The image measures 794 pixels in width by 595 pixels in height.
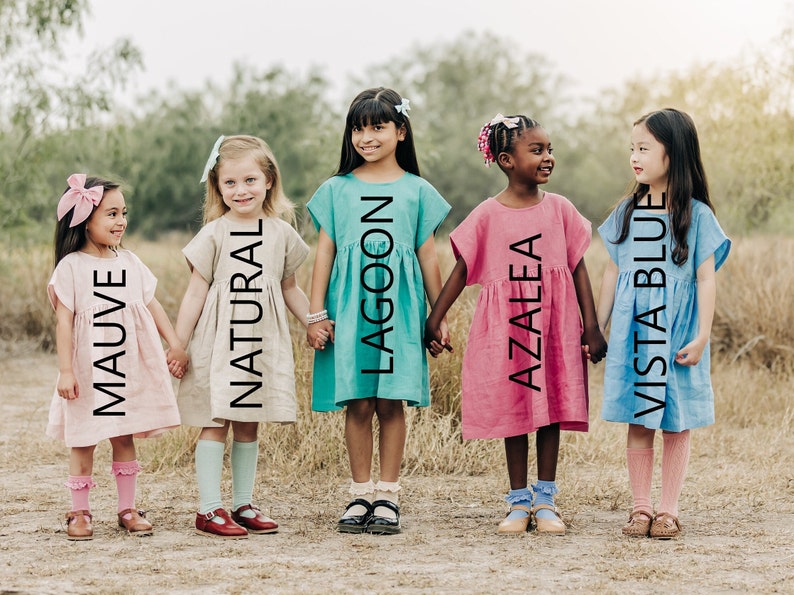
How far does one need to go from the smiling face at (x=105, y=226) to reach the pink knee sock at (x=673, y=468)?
2.36 m

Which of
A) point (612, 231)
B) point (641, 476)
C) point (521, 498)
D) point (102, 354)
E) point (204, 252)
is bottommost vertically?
point (521, 498)

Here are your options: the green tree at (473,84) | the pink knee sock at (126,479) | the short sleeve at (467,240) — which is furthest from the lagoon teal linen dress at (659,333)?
the green tree at (473,84)

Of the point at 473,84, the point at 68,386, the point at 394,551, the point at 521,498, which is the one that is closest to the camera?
the point at 394,551

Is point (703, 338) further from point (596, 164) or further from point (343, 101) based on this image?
point (596, 164)

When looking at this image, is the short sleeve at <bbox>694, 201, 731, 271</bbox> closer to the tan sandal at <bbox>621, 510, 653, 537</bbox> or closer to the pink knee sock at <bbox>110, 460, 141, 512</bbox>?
the tan sandal at <bbox>621, 510, 653, 537</bbox>

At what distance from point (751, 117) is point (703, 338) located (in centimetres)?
731

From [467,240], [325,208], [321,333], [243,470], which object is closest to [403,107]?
[325,208]

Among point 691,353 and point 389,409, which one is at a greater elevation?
point 691,353

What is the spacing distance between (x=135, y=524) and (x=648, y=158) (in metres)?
2.52

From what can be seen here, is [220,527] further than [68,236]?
No

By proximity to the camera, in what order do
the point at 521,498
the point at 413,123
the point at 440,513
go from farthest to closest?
the point at 413,123
the point at 440,513
the point at 521,498

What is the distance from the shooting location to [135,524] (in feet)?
14.1

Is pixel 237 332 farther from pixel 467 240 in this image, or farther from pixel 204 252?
pixel 467 240

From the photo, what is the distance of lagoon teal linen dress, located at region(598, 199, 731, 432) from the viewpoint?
4184mm
